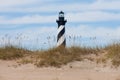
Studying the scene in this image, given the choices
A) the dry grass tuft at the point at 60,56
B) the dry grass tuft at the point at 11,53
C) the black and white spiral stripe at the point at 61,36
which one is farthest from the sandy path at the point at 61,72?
the black and white spiral stripe at the point at 61,36

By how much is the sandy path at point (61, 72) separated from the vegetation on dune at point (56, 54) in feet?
0.73

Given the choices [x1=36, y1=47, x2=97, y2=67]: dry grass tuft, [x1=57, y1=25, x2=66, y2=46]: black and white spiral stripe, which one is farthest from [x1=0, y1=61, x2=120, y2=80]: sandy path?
[x1=57, y1=25, x2=66, y2=46]: black and white spiral stripe

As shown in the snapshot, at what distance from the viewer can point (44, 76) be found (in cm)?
1154

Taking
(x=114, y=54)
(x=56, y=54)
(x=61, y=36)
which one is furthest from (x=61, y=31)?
(x=114, y=54)

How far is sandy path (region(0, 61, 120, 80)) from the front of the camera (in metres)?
11.4

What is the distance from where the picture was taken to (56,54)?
12.5 meters

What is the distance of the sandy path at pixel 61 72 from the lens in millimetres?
11398

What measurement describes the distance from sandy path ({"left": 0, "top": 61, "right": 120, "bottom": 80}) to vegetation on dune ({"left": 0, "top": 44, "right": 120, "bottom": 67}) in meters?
0.22

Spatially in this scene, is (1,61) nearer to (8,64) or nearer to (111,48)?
(8,64)

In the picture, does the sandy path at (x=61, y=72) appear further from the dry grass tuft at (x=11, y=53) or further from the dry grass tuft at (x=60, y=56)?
the dry grass tuft at (x=11, y=53)

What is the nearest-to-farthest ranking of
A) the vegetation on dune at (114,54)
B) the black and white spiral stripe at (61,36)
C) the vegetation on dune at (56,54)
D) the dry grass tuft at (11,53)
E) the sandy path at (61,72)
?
1. the sandy path at (61,72)
2. the vegetation on dune at (114,54)
3. the vegetation on dune at (56,54)
4. the dry grass tuft at (11,53)
5. the black and white spiral stripe at (61,36)

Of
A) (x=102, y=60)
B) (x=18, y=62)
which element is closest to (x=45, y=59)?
(x=18, y=62)

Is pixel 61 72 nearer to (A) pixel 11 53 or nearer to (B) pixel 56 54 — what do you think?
(B) pixel 56 54

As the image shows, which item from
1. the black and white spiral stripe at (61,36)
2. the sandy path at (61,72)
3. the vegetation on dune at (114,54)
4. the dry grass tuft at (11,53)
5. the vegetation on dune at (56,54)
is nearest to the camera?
the sandy path at (61,72)
